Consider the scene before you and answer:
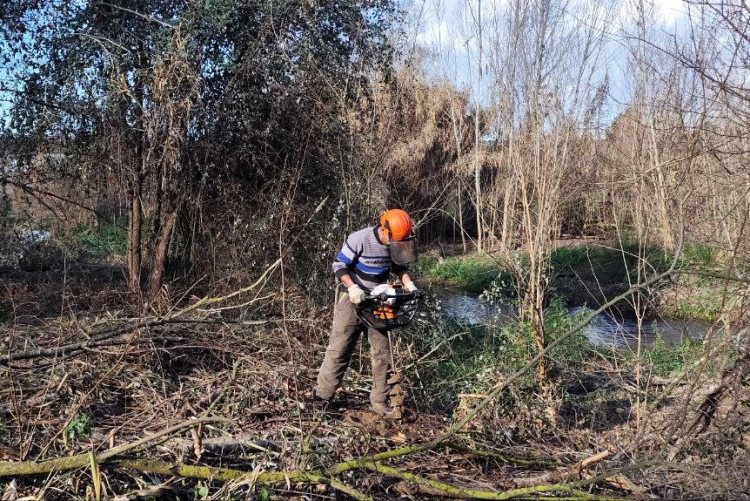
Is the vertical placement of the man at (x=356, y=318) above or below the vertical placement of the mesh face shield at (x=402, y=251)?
below

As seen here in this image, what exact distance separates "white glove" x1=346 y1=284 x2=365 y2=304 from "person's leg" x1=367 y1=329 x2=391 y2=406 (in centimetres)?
41

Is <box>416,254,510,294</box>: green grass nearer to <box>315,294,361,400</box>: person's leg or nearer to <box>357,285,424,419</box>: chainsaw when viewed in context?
<box>357,285,424,419</box>: chainsaw

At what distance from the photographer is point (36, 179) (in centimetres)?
786

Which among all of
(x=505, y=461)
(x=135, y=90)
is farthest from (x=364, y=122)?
(x=505, y=461)

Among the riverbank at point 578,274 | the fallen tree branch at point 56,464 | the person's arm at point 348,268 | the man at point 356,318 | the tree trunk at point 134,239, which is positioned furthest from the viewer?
the riverbank at point 578,274

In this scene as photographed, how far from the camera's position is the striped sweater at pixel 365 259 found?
480 centimetres

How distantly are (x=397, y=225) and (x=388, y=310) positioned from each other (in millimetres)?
630

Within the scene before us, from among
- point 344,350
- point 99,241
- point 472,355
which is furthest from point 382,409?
point 99,241

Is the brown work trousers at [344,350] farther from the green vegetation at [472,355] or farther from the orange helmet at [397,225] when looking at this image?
the green vegetation at [472,355]

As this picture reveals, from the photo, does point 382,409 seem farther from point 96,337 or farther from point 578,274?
point 578,274

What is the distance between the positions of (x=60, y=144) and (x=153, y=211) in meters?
1.40

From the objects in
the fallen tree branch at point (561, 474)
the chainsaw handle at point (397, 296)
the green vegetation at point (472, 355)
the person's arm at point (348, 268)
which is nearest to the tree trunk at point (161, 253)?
the green vegetation at point (472, 355)

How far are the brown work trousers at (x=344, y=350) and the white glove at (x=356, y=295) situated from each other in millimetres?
258

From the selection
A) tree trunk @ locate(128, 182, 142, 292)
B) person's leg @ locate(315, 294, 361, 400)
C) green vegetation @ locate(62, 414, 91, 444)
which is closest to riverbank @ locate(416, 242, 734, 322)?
tree trunk @ locate(128, 182, 142, 292)
